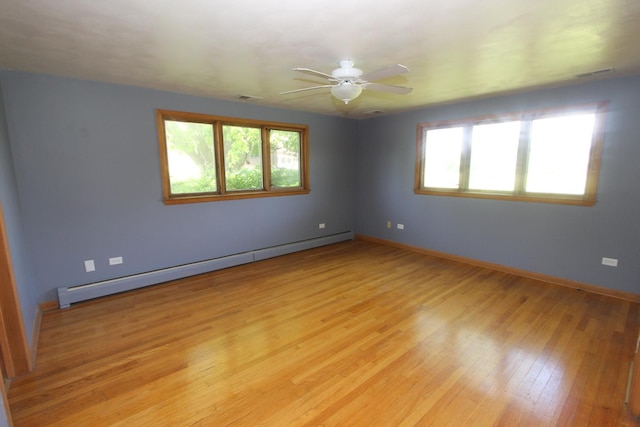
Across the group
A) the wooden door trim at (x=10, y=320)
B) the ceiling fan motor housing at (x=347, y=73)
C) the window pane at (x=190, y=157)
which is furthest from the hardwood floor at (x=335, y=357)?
the ceiling fan motor housing at (x=347, y=73)

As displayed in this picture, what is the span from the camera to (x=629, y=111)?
3125 mm

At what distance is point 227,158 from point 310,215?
6.00 feet

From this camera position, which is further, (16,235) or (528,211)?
(528,211)

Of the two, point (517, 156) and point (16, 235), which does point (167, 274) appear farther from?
point (517, 156)

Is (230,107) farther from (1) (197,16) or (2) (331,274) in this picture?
(2) (331,274)

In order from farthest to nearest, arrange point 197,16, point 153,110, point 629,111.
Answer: point 153,110 → point 629,111 → point 197,16

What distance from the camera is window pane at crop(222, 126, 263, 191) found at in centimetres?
436

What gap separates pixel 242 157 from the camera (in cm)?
453

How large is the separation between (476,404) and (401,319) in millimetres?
1059

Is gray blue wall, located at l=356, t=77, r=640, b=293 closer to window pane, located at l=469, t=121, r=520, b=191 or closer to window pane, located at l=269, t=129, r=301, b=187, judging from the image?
window pane, located at l=469, t=121, r=520, b=191

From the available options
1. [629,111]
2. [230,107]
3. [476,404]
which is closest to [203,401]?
[476,404]

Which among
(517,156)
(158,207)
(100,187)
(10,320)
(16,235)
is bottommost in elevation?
(10,320)

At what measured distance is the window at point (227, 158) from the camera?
3869 millimetres

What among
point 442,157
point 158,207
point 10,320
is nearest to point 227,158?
point 158,207
